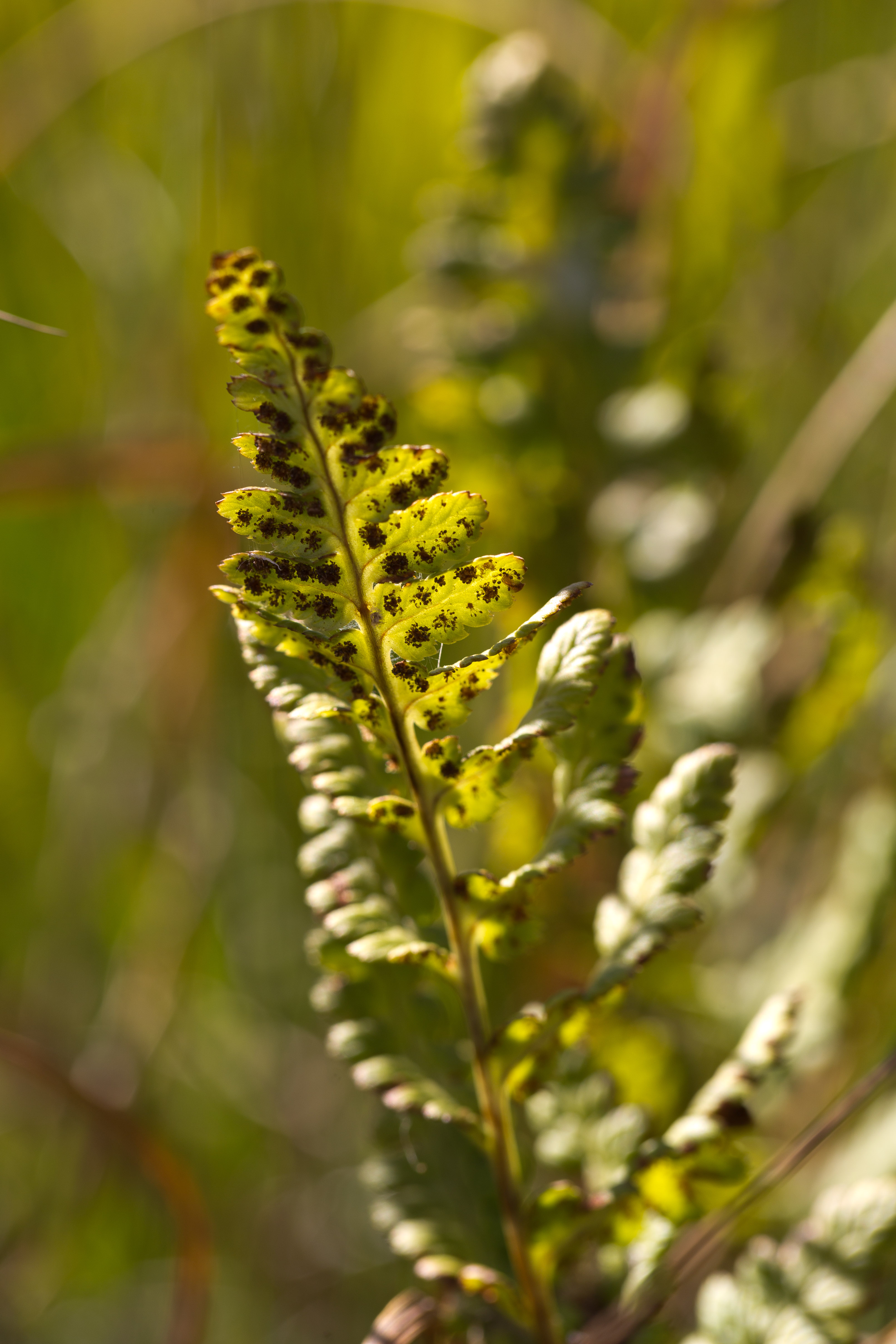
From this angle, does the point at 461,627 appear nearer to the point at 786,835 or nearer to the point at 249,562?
the point at 249,562

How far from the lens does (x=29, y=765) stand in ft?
3.94

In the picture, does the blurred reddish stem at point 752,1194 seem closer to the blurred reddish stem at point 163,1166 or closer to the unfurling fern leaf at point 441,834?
the unfurling fern leaf at point 441,834

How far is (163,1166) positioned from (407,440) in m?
0.72

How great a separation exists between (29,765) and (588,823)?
993 mm

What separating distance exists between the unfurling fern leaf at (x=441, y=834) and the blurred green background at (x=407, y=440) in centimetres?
23

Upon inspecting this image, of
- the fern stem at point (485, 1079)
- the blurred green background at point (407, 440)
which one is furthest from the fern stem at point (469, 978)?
the blurred green background at point (407, 440)

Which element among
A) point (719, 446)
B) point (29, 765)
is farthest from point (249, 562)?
point (29, 765)

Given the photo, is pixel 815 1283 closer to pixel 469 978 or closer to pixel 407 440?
pixel 469 978

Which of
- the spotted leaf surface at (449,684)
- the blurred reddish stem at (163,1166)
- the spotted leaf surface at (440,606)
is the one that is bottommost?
the blurred reddish stem at (163,1166)

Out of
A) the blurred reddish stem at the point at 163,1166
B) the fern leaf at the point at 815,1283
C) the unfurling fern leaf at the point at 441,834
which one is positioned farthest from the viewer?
the blurred reddish stem at the point at 163,1166

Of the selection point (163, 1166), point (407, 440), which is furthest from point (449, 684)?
point (407, 440)

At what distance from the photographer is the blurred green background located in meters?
0.73

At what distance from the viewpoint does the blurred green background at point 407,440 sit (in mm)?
733

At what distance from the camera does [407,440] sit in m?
1.09
